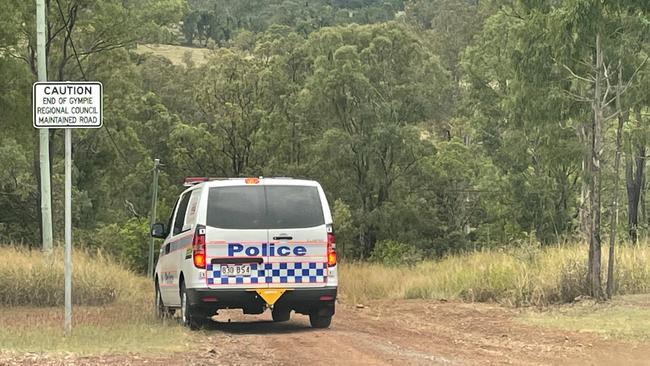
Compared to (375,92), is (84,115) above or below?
below

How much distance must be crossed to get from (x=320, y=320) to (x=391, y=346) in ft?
6.56

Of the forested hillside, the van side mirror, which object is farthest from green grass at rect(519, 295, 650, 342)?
the forested hillside

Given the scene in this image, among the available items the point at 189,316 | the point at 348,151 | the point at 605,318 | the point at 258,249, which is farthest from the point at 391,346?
the point at 348,151

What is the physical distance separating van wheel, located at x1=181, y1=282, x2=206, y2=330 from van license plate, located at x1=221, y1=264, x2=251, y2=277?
2.52 feet

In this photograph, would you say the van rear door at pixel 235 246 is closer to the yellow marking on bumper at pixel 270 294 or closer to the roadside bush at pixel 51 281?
the yellow marking on bumper at pixel 270 294

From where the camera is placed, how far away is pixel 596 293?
50.9ft

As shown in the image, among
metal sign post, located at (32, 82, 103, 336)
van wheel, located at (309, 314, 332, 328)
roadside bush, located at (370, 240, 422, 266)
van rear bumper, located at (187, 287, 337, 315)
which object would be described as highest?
metal sign post, located at (32, 82, 103, 336)

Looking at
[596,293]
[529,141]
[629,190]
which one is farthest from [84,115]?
[629,190]

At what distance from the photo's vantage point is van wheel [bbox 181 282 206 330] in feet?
38.3

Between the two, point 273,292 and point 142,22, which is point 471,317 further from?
point 142,22

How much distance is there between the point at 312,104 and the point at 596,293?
31.7 metres

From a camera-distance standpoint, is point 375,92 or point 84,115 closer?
point 84,115

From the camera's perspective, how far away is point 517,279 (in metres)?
17.2

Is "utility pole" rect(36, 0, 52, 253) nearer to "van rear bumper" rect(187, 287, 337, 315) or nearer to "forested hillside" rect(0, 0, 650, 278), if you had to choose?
"van rear bumper" rect(187, 287, 337, 315)
